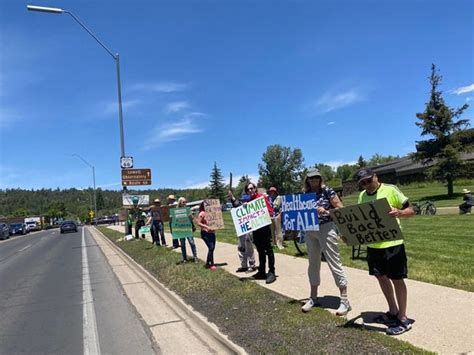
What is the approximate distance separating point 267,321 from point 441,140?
35852 mm

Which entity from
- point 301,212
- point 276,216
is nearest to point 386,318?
point 301,212

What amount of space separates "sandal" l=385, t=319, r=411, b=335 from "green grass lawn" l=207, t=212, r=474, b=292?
2397 mm

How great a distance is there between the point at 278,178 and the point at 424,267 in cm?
11893

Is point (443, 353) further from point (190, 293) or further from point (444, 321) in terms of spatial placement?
point (190, 293)

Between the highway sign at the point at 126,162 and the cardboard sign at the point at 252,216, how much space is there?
49.6 feet

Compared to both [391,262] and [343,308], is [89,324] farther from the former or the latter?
[391,262]

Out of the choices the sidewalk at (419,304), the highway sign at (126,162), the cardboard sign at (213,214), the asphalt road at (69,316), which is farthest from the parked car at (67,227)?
the sidewalk at (419,304)

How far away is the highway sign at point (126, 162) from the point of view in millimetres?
23206

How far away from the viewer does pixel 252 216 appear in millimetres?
8891

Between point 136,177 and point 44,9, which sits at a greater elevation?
point 44,9

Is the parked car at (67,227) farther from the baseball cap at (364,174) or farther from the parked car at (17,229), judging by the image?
the baseball cap at (364,174)

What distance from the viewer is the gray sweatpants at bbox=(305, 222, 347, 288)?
6.12m

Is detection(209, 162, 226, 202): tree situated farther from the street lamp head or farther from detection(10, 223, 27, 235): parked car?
the street lamp head

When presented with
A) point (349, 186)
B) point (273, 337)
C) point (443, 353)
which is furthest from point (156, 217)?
point (349, 186)
